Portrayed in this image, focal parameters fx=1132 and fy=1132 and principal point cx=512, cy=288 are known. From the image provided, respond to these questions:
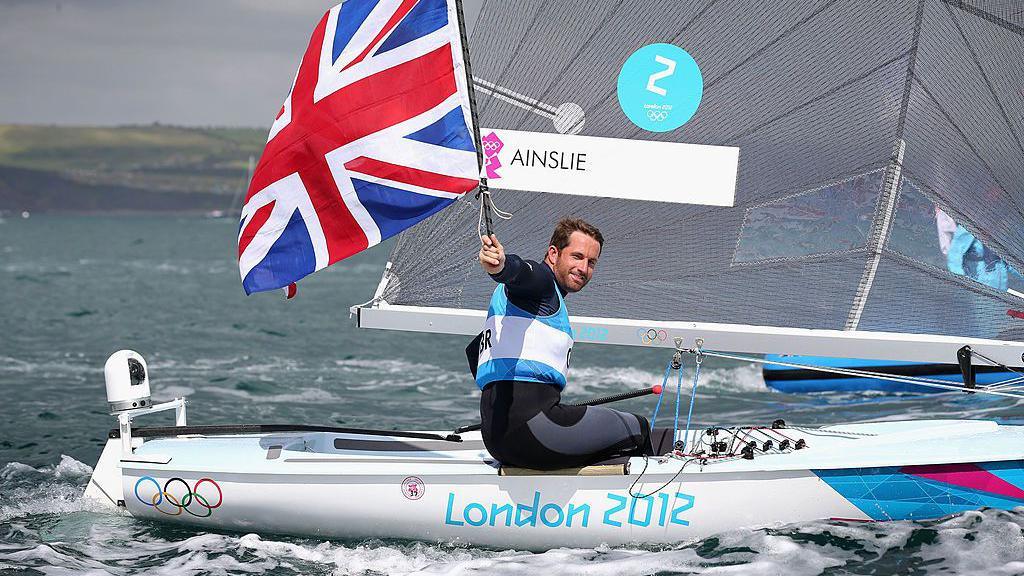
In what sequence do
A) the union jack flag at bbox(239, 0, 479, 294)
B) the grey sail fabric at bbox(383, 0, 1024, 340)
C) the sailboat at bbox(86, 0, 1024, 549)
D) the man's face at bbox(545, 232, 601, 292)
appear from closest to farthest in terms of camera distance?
the man's face at bbox(545, 232, 601, 292), the union jack flag at bbox(239, 0, 479, 294), the sailboat at bbox(86, 0, 1024, 549), the grey sail fabric at bbox(383, 0, 1024, 340)

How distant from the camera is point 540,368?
4473 millimetres

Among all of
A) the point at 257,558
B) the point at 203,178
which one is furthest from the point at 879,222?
the point at 203,178

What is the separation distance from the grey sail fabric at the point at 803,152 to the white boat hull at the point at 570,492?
74 centimetres

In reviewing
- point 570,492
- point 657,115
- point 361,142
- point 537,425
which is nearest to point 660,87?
point 657,115

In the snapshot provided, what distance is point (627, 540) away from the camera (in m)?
4.58

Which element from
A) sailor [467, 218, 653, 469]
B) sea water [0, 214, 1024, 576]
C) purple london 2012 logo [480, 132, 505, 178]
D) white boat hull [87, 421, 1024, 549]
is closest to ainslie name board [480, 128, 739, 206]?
purple london 2012 logo [480, 132, 505, 178]

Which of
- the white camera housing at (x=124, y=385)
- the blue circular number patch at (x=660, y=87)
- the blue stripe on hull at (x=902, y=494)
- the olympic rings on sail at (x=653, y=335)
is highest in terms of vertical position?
the blue circular number patch at (x=660, y=87)

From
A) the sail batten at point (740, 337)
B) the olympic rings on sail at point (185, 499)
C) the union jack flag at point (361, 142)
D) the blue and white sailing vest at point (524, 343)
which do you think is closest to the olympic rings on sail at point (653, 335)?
the sail batten at point (740, 337)

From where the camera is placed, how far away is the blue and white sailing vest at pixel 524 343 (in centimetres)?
442

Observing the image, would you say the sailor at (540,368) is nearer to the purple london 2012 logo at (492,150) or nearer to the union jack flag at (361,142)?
the union jack flag at (361,142)

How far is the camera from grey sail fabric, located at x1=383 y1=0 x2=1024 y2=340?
200 inches

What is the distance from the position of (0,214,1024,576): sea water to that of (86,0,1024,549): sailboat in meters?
0.27

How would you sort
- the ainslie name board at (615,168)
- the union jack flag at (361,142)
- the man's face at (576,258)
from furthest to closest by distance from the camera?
the ainslie name board at (615,168)
the union jack flag at (361,142)
the man's face at (576,258)

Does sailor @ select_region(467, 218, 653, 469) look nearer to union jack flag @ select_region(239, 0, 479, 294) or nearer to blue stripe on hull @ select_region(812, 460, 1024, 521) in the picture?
union jack flag @ select_region(239, 0, 479, 294)
